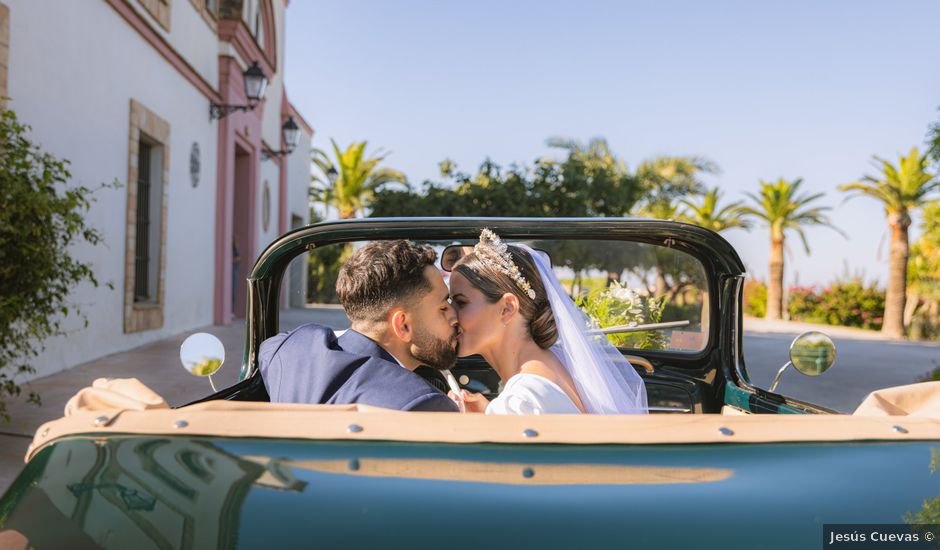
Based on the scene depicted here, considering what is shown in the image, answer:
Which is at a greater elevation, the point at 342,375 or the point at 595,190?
the point at 595,190

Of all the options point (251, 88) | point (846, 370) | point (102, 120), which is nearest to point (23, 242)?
point (102, 120)

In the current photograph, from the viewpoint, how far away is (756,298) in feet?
120

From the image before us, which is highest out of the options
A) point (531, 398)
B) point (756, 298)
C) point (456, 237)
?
point (456, 237)

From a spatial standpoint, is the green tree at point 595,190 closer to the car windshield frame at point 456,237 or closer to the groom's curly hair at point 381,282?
the car windshield frame at point 456,237

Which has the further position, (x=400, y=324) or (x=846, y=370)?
(x=846, y=370)

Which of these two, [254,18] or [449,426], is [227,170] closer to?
[254,18]

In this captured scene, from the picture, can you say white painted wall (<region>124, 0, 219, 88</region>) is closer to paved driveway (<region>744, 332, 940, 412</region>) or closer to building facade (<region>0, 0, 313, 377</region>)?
building facade (<region>0, 0, 313, 377</region>)

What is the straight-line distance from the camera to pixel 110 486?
109 cm

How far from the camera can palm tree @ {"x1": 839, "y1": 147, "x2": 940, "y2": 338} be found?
1027 inches

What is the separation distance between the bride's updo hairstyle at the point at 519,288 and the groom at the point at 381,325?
0.10 meters

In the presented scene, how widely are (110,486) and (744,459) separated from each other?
0.89 m

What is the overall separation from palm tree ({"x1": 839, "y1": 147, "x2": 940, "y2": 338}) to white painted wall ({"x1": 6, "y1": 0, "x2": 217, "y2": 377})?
73.7 ft

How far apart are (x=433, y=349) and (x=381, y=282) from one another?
242mm

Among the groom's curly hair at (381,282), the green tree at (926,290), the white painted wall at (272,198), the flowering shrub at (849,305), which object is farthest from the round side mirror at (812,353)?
the flowering shrub at (849,305)
